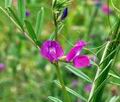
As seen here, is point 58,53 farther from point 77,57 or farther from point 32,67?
point 32,67

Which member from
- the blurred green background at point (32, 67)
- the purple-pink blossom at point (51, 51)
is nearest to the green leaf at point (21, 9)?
the purple-pink blossom at point (51, 51)

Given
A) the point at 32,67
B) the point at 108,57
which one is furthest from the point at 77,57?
the point at 32,67

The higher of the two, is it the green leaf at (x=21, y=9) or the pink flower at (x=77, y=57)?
the green leaf at (x=21, y=9)

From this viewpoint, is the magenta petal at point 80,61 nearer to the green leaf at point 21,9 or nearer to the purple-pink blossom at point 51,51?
the purple-pink blossom at point 51,51

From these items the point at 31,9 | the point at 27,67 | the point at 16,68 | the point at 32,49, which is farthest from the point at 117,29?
the point at 32,49

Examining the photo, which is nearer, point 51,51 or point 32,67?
point 51,51

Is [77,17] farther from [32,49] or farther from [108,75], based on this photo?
[108,75]

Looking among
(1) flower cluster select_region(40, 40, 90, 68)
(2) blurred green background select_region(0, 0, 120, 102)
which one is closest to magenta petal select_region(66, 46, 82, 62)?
(1) flower cluster select_region(40, 40, 90, 68)

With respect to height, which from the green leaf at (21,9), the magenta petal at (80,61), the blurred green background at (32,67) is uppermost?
the green leaf at (21,9)

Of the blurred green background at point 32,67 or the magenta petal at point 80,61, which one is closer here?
the magenta petal at point 80,61
